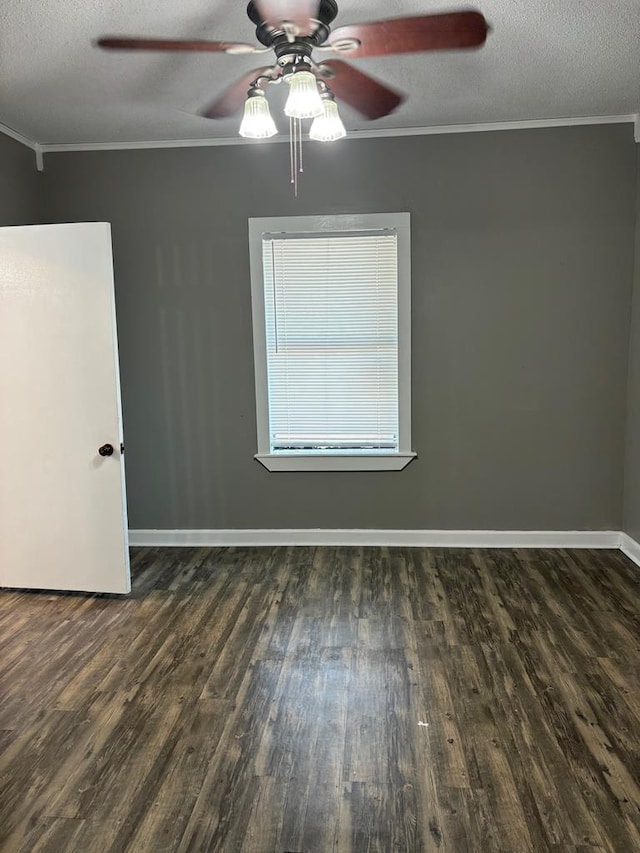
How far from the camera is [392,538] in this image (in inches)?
169

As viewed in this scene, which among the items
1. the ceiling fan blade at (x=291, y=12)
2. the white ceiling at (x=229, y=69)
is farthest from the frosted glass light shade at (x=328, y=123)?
the white ceiling at (x=229, y=69)

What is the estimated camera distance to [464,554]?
4125 millimetres

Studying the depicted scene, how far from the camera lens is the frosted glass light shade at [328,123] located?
2305 mm

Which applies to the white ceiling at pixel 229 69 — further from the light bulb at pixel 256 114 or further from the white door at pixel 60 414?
the white door at pixel 60 414

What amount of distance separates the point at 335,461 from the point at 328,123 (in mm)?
2336

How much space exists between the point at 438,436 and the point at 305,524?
108cm

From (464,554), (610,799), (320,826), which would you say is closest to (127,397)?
(464,554)

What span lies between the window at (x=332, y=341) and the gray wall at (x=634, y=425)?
1384 mm

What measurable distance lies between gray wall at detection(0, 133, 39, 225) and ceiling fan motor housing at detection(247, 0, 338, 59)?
7.82 ft

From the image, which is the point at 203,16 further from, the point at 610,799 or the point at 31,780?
the point at 610,799

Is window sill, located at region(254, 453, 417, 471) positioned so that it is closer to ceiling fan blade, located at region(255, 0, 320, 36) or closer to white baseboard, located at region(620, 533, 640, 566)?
white baseboard, located at region(620, 533, 640, 566)

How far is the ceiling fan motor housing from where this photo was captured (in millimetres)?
2027

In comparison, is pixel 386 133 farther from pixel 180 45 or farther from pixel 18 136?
pixel 18 136

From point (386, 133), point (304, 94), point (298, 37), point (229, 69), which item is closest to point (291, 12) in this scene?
point (298, 37)
